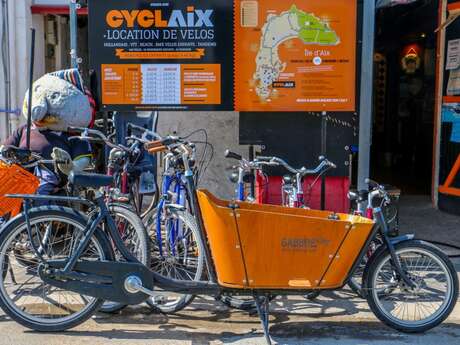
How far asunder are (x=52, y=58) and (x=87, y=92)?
4.88 m

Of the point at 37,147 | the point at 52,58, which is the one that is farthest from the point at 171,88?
the point at 52,58

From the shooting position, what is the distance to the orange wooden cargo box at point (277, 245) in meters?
3.73

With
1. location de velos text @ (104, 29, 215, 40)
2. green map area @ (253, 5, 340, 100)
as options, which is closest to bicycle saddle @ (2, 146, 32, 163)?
location de velos text @ (104, 29, 215, 40)

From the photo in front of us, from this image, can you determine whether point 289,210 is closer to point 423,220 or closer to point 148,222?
point 148,222

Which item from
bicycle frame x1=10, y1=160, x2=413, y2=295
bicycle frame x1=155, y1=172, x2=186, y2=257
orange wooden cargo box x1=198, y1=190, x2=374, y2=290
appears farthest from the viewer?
bicycle frame x1=155, y1=172, x2=186, y2=257

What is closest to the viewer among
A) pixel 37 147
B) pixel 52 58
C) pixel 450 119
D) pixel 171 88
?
pixel 37 147

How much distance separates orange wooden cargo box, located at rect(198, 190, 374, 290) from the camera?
373 centimetres

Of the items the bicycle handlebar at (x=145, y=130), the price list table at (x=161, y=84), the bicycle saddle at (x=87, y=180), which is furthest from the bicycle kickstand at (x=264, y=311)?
the price list table at (x=161, y=84)

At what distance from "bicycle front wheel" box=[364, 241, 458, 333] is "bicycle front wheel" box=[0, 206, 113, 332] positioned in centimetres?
178

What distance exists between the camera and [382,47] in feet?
38.9

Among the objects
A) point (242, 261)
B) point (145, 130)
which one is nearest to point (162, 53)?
point (145, 130)

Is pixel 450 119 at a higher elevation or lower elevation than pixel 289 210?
higher

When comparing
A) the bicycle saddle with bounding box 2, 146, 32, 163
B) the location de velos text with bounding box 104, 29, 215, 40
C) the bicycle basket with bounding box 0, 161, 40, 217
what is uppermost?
the location de velos text with bounding box 104, 29, 215, 40

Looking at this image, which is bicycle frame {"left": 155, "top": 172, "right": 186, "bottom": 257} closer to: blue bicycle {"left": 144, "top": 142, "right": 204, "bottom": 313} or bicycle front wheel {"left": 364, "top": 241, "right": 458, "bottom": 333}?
blue bicycle {"left": 144, "top": 142, "right": 204, "bottom": 313}
